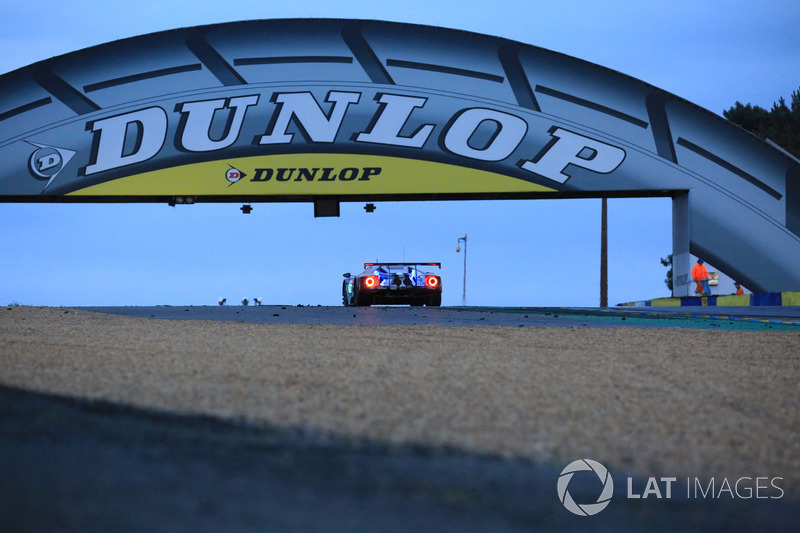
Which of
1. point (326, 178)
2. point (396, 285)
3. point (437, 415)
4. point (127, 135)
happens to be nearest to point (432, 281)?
point (396, 285)

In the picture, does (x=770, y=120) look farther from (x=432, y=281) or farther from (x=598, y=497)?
(x=598, y=497)

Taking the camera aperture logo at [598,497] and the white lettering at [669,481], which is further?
the white lettering at [669,481]

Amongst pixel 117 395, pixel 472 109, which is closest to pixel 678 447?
pixel 117 395

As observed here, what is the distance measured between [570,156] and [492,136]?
218 cm

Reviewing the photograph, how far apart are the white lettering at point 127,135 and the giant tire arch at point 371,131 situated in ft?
0.12

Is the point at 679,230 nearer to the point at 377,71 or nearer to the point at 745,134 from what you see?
the point at 745,134

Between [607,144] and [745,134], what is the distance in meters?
4.13

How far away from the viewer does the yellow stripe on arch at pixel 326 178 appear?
74.6 ft

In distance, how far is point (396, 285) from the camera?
16.9 m

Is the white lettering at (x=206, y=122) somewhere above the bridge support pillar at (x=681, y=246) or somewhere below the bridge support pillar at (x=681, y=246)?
above

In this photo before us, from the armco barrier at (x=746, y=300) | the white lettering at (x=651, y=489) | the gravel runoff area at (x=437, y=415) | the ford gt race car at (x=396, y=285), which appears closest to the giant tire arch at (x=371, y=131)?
the armco barrier at (x=746, y=300)

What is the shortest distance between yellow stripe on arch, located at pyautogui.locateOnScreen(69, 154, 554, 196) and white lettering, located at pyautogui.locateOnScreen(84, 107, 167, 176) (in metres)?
0.51

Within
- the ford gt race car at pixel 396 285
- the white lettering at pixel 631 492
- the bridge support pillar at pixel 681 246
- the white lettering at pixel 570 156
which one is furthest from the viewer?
the bridge support pillar at pixel 681 246

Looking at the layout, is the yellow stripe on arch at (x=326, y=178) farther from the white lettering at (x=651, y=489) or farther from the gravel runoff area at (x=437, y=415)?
the white lettering at (x=651, y=489)
